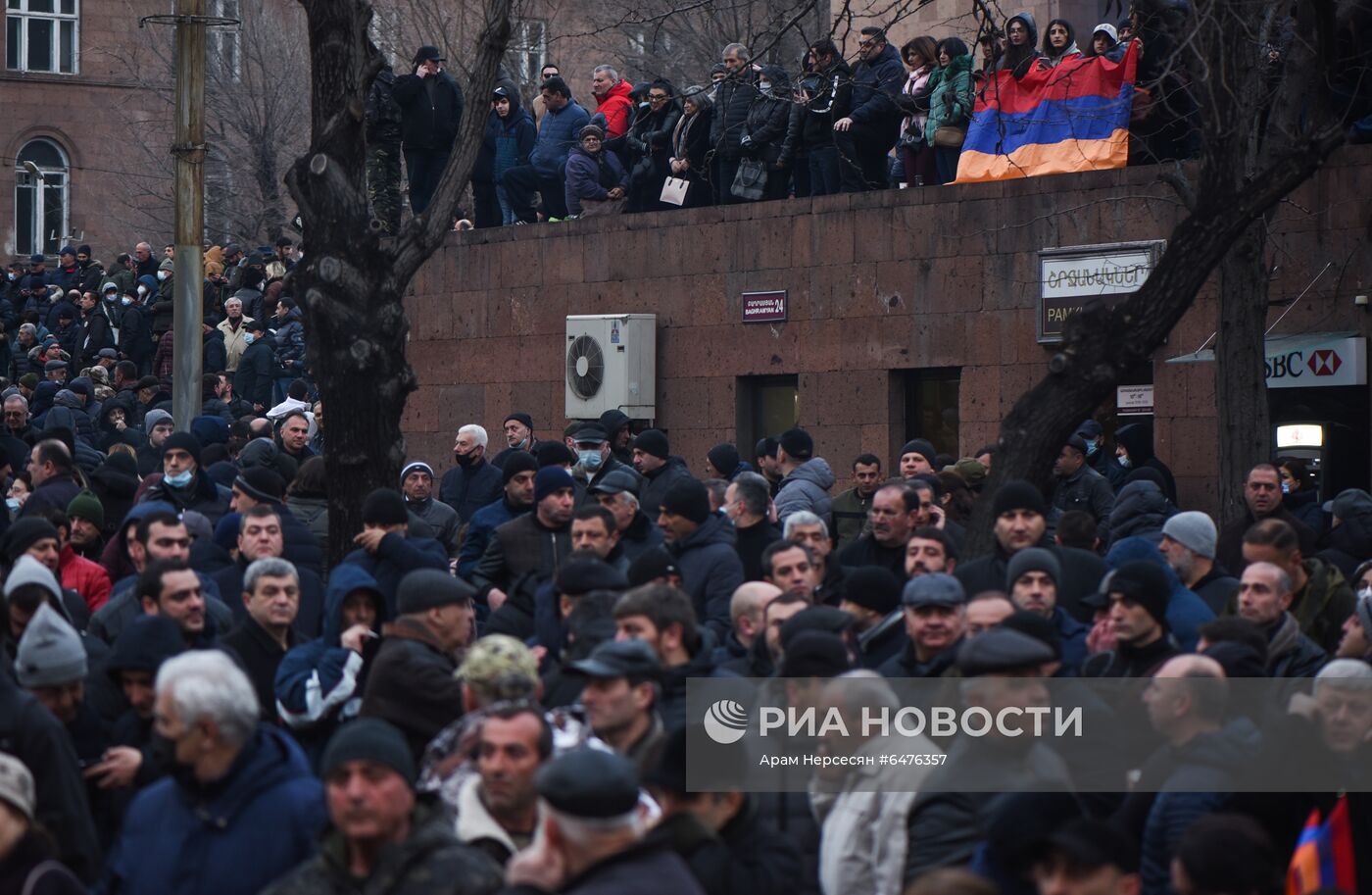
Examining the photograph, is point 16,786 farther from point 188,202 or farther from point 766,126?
point 766,126

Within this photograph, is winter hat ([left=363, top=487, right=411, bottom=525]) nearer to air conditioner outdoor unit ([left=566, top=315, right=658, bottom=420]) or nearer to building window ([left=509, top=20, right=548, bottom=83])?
air conditioner outdoor unit ([left=566, top=315, right=658, bottom=420])

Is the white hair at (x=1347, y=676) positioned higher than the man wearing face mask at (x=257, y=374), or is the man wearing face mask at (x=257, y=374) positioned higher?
the man wearing face mask at (x=257, y=374)

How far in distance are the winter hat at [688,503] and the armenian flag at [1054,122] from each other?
23.1 feet

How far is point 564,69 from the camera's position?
4638 cm

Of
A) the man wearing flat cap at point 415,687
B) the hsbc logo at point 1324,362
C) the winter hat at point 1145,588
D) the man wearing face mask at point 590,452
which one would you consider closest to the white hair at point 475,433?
the man wearing face mask at point 590,452

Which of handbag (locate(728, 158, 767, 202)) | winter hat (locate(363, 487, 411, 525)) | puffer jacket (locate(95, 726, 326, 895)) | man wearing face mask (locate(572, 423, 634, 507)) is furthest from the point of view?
handbag (locate(728, 158, 767, 202))

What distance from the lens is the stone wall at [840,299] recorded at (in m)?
16.1

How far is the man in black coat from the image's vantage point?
69.0 ft

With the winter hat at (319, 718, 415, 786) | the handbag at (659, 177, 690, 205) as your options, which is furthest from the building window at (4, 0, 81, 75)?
the winter hat at (319, 718, 415, 786)

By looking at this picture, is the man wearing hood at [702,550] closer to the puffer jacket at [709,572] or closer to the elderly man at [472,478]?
the puffer jacket at [709,572]

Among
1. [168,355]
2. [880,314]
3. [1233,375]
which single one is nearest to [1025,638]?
[1233,375]

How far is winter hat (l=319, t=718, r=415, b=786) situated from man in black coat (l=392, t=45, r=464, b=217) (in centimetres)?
1603

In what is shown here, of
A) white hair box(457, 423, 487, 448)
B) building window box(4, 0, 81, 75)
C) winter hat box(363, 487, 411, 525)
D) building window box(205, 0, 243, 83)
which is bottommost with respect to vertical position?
winter hat box(363, 487, 411, 525)

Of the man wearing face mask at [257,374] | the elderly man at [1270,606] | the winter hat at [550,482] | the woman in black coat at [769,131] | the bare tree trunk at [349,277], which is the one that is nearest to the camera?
the elderly man at [1270,606]
